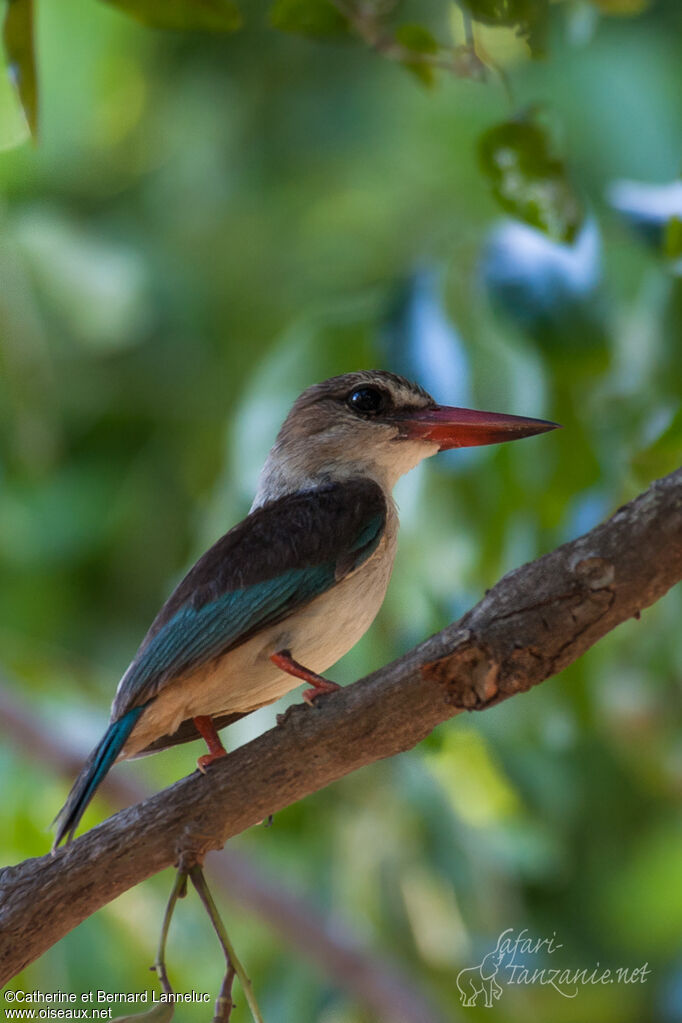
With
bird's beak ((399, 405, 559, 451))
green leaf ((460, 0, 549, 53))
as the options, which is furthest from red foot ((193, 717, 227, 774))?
green leaf ((460, 0, 549, 53))

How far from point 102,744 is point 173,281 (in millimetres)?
4784

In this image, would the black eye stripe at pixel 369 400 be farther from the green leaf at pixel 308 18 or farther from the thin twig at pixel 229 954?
the thin twig at pixel 229 954

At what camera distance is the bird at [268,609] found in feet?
7.90

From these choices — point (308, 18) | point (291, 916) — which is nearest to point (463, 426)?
point (308, 18)

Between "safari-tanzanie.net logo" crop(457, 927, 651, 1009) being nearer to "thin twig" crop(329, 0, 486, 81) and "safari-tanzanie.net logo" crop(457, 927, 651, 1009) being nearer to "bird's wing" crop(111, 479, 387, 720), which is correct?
"bird's wing" crop(111, 479, 387, 720)

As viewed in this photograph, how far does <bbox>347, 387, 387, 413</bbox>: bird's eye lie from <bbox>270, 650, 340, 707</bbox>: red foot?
71 cm

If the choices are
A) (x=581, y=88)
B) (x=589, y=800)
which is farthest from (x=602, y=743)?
(x=581, y=88)

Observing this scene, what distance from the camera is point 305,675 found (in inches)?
94.0

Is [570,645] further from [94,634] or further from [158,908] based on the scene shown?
[94,634]

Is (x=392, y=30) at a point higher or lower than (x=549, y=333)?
higher

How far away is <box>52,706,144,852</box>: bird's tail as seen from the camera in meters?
2.21

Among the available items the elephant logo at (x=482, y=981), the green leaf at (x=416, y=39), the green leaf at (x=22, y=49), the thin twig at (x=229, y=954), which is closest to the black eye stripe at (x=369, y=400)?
the green leaf at (x=416, y=39)

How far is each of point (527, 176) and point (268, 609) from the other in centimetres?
99

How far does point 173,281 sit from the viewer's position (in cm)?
680
